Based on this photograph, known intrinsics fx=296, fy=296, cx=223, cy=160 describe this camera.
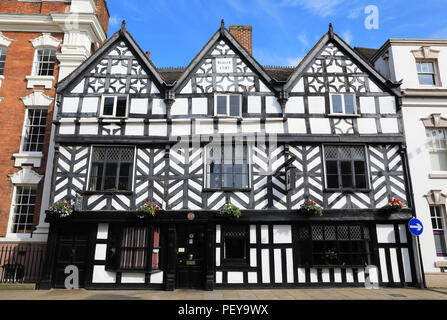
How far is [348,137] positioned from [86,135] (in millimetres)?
10952

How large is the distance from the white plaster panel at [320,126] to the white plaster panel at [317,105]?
41 centimetres

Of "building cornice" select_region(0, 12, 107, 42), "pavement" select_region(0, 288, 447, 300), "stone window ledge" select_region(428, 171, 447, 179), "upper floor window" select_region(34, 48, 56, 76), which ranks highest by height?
"building cornice" select_region(0, 12, 107, 42)

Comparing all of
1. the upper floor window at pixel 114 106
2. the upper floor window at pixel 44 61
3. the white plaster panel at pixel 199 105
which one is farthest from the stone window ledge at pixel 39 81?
the white plaster panel at pixel 199 105

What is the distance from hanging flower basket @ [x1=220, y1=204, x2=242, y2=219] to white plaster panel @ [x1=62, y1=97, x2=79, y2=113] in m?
7.71

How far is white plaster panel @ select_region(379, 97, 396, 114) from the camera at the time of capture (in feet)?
42.3

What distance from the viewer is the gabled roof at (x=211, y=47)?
12969 millimetres

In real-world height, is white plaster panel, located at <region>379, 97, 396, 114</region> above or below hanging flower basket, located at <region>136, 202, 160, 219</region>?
above

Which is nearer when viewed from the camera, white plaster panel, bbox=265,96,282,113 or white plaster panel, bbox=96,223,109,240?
white plaster panel, bbox=96,223,109,240

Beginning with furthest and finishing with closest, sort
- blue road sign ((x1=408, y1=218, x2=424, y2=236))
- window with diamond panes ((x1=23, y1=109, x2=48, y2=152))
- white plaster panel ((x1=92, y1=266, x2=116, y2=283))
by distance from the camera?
window with diamond panes ((x1=23, y1=109, x2=48, y2=152))
white plaster panel ((x1=92, y1=266, x2=116, y2=283))
blue road sign ((x1=408, y1=218, x2=424, y2=236))

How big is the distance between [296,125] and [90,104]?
8.97 m

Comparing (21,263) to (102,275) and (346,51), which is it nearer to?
(102,275)

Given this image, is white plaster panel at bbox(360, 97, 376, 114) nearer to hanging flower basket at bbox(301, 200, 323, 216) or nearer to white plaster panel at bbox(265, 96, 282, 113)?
white plaster panel at bbox(265, 96, 282, 113)

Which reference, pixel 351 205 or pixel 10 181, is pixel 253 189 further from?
pixel 10 181

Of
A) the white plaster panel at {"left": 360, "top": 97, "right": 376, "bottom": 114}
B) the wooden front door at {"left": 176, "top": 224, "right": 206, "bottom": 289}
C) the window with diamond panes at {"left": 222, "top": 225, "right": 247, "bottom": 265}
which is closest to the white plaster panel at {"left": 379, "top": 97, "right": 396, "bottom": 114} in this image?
the white plaster panel at {"left": 360, "top": 97, "right": 376, "bottom": 114}
